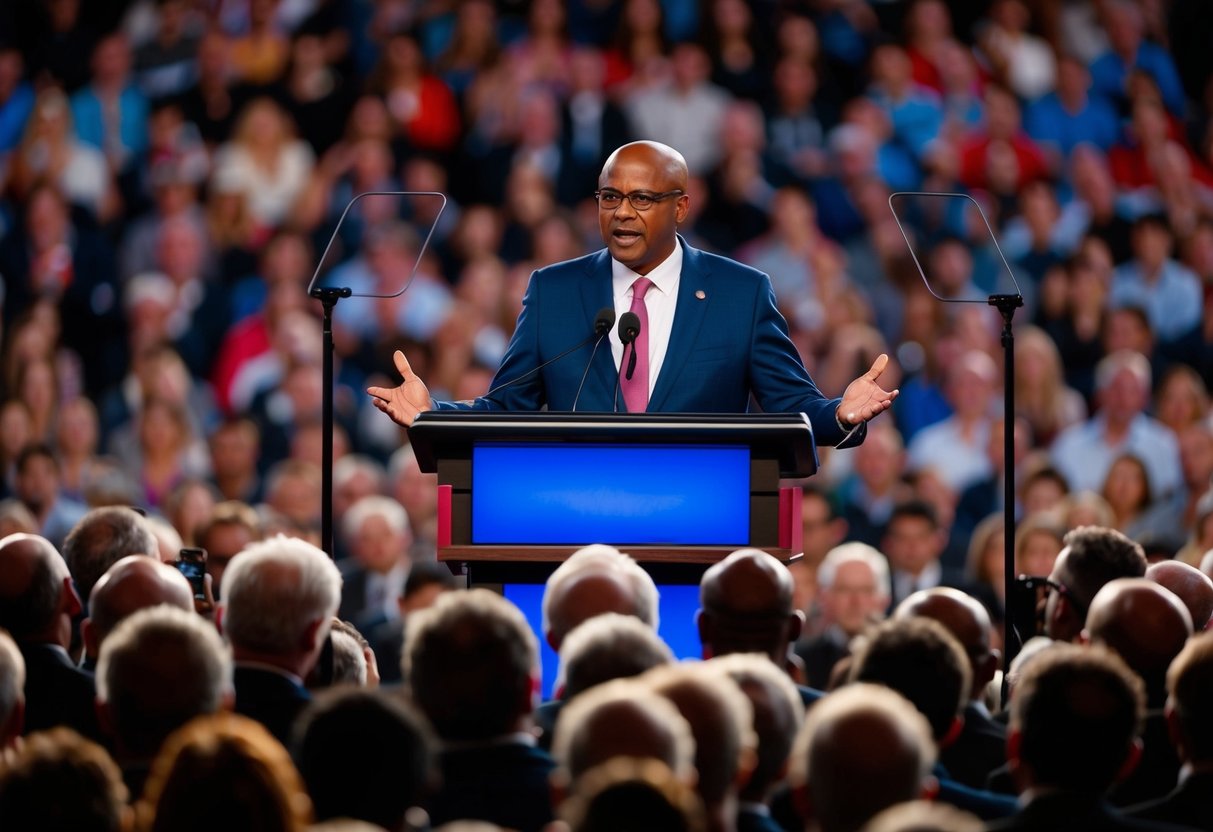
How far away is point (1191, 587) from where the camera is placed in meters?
4.67

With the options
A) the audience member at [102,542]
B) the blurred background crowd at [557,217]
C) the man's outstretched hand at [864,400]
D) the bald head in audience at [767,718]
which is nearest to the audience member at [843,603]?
the blurred background crowd at [557,217]

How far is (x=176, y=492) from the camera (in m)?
8.68

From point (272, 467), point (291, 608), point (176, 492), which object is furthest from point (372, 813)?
point (272, 467)

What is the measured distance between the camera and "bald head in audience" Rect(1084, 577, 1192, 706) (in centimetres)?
387

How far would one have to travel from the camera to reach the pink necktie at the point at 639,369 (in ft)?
17.1

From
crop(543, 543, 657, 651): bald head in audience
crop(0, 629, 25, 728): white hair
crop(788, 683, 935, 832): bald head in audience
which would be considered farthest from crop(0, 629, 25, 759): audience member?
crop(788, 683, 935, 832): bald head in audience

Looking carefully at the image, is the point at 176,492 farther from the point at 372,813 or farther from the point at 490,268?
the point at 372,813

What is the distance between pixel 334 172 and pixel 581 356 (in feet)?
19.6

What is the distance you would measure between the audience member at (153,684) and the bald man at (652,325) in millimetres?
1903

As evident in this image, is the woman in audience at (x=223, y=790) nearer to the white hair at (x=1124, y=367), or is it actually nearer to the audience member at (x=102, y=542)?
the audience member at (x=102, y=542)

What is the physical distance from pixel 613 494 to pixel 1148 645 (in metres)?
1.27

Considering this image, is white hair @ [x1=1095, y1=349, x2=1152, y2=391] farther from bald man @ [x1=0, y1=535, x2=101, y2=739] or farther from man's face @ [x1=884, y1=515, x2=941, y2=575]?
bald man @ [x1=0, y1=535, x2=101, y2=739]

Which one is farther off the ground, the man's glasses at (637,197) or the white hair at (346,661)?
the man's glasses at (637,197)

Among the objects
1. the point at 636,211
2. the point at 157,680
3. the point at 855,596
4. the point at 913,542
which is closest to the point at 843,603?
the point at 855,596
